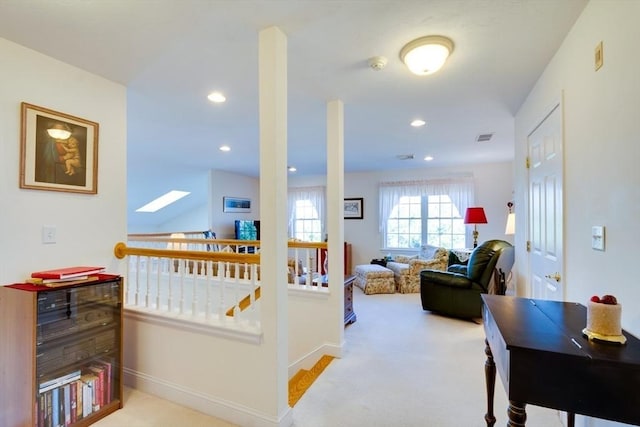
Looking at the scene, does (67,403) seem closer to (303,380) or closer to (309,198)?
(303,380)

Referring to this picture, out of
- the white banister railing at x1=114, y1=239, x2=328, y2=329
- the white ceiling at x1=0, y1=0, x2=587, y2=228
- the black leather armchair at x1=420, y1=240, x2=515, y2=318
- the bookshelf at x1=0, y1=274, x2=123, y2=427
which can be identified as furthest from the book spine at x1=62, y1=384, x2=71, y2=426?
the black leather armchair at x1=420, y1=240, x2=515, y2=318

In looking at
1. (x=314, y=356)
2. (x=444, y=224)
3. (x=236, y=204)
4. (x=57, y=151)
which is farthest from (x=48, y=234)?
(x=444, y=224)

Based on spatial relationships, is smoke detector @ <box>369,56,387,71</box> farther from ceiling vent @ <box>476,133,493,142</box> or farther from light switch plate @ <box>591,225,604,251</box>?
ceiling vent @ <box>476,133,493,142</box>

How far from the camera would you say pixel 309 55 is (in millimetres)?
2021

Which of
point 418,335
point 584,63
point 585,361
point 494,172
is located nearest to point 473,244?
point 494,172

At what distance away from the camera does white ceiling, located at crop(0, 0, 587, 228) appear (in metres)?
1.59

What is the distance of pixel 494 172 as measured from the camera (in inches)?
230

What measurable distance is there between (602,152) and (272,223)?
5.62 feet

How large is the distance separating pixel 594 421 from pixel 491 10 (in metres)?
2.16

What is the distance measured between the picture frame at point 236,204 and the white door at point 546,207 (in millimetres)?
5527

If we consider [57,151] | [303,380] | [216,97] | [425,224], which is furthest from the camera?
[425,224]

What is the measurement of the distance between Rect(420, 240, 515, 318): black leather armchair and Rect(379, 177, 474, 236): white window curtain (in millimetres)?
2474

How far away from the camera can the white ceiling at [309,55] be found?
1.59m

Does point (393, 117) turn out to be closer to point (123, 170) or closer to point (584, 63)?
point (584, 63)
